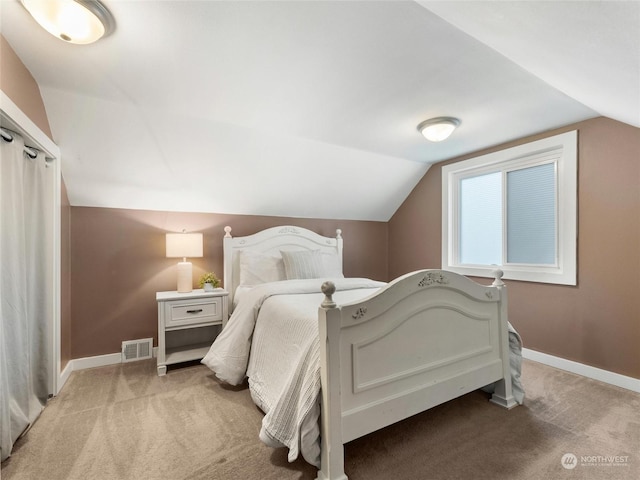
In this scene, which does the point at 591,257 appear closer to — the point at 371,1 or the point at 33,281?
the point at 371,1

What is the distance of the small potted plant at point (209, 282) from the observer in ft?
9.63

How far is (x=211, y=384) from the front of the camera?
7.89 feet

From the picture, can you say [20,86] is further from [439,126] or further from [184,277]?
[439,126]

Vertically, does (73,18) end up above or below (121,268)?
above

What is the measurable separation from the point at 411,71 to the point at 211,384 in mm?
2679

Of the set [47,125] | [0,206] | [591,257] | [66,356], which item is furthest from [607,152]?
[66,356]

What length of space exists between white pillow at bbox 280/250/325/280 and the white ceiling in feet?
2.42

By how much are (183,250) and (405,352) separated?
220 centimetres

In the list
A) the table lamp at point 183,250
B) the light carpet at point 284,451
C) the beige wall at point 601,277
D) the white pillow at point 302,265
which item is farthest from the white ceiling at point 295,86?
the light carpet at point 284,451

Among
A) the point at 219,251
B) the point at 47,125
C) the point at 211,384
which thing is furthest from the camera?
the point at 219,251

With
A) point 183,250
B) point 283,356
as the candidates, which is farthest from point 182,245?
point 283,356

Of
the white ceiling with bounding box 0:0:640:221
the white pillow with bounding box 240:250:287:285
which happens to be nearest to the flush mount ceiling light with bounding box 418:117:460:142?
the white ceiling with bounding box 0:0:640:221

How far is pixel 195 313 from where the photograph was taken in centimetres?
273

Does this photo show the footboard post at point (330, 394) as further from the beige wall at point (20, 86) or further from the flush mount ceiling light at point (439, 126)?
the beige wall at point (20, 86)
